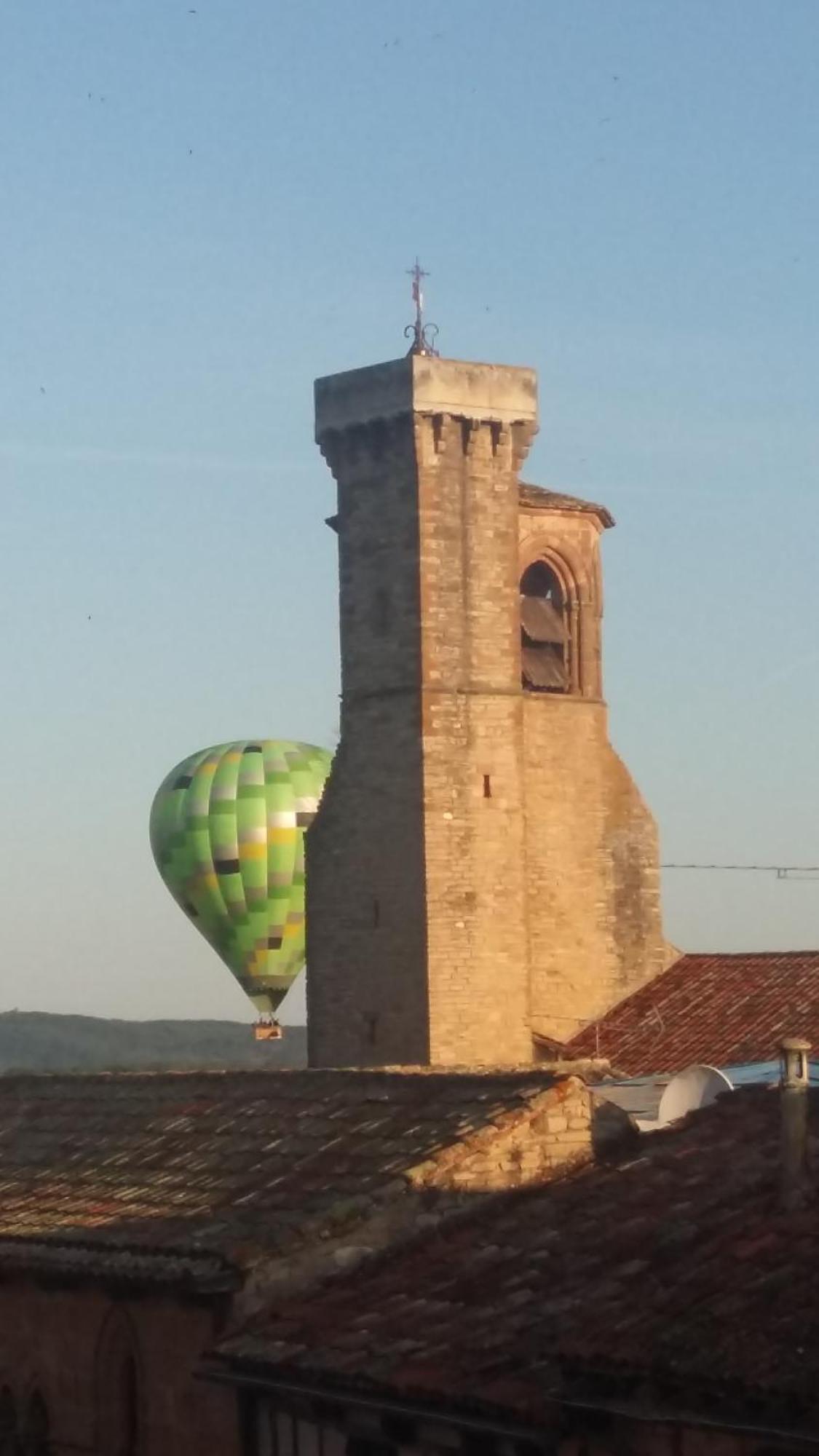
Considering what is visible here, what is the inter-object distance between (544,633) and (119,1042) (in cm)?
10411

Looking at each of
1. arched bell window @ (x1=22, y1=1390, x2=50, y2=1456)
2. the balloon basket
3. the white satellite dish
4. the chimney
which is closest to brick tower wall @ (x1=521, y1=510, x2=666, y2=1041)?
the balloon basket

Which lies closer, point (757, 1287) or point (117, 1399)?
point (757, 1287)

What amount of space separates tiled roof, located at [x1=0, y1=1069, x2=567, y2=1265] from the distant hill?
3941 inches

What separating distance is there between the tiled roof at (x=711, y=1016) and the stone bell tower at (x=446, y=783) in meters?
0.76

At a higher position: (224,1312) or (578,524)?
(578,524)

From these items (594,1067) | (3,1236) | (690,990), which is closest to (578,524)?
(690,990)

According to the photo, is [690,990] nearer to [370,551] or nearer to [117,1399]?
[370,551]

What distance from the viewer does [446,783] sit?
3781 cm

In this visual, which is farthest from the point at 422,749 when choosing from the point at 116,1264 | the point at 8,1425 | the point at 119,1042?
the point at 119,1042

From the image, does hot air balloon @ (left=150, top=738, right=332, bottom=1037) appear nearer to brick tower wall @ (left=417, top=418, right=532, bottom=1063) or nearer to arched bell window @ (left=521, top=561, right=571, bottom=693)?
arched bell window @ (left=521, top=561, right=571, bottom=693)

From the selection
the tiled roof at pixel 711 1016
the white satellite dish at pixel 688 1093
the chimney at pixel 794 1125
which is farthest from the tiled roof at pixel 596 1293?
the tiled roof at pixel 711 1016

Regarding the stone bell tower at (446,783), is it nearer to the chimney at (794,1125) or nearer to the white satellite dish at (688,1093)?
the white satellite dish at (688,1093)

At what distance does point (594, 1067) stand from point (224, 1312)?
5.29m

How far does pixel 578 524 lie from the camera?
40594mm
